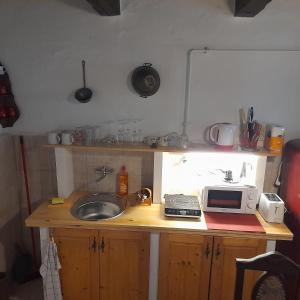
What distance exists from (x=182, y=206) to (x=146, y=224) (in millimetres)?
333

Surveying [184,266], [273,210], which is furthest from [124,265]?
[273,210]

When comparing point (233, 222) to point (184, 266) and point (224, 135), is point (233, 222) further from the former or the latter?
point (224, 135)

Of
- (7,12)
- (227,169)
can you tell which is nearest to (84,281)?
(227,169)

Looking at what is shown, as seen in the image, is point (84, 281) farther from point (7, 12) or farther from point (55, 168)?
point (7, 12)

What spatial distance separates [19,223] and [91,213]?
0.80 meters

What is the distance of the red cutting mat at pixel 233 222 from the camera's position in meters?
2.07

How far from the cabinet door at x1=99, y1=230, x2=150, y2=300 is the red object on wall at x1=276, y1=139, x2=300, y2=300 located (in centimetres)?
115

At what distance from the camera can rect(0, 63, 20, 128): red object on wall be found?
→ 237 centimetres

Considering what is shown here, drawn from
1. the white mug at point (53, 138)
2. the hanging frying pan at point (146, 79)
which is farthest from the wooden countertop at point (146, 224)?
the hanging frying pan at point (146, 79)

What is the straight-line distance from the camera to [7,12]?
233cm

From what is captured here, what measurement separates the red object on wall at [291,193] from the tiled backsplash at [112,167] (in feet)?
3.75

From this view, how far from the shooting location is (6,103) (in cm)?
239

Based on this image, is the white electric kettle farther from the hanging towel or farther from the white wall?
the hanging towel

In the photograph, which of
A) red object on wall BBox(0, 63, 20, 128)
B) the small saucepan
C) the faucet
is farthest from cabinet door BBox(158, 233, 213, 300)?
red object on wall BBox(0, 63, 20, 128)
